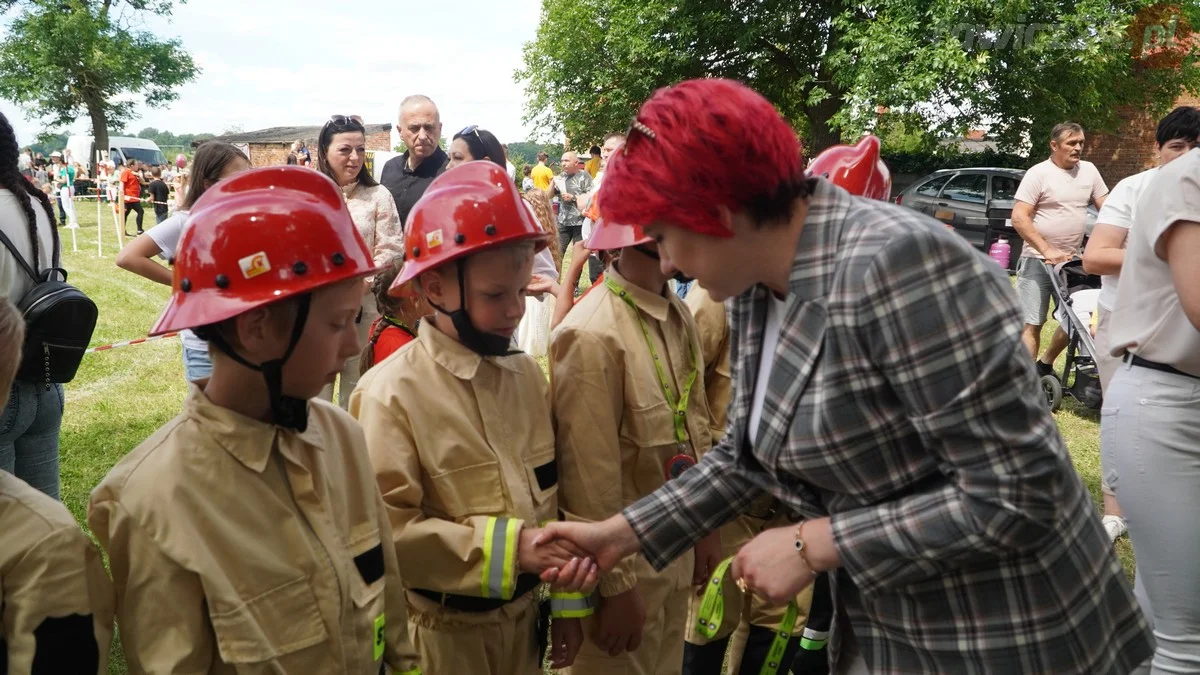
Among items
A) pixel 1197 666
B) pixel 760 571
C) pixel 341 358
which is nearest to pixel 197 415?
pixel 341 358

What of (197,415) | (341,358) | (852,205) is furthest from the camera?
(341,358)

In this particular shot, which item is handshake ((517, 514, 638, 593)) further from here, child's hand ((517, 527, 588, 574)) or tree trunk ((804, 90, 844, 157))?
tree trunk ((804, 90, 844, 157))

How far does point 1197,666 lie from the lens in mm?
2557

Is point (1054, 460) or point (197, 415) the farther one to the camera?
point (197, 415)

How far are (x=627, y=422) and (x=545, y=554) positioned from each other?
2.46 feet

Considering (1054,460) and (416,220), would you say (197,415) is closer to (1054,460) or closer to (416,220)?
(416,220)

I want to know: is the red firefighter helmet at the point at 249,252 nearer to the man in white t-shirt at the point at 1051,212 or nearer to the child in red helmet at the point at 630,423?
the child in red helmet at the point at 630,423

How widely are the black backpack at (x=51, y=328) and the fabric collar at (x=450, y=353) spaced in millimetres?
1704

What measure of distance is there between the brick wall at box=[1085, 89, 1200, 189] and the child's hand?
29.1m

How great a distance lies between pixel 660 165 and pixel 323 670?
123 cm

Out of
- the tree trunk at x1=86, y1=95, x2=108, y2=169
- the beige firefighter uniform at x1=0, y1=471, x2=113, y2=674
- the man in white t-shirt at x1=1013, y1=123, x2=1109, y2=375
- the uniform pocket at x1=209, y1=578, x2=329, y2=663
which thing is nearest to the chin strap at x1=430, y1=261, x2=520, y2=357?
the uniform pocket at x1=209, y1=578, x2=329, y2=663

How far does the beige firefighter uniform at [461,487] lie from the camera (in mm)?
2186

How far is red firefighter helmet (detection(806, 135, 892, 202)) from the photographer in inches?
139

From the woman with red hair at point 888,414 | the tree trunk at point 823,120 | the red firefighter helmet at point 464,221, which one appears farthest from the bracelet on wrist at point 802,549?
the tree trunk at point 823,120
